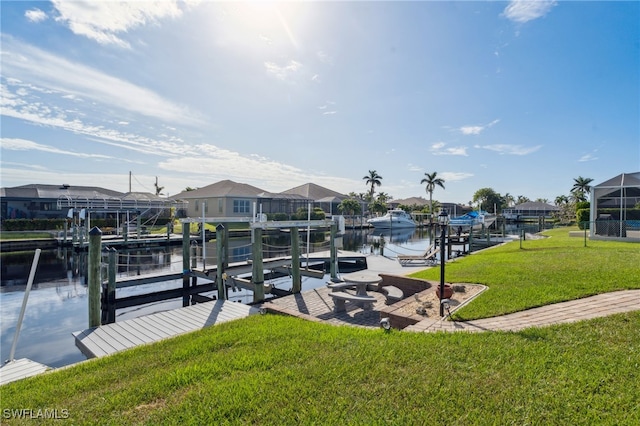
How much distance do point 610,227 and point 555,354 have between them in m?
19.5

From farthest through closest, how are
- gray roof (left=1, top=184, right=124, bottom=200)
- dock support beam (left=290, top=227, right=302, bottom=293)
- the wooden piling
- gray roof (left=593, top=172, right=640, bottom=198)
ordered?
gray roof (left=1, top=184, right=124, bottom=200), gray roof (left=593, top=172, right=640, bottom=198), dock support beam (left=290, top=227, right=302, bottom=293), the wooden piling

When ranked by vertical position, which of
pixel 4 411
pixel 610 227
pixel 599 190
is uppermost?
pixel 599 190

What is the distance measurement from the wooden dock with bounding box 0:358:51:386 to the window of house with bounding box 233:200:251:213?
36.8 meters

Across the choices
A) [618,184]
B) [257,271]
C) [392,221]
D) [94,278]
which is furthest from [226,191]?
[618,184]

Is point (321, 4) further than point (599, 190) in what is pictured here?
No

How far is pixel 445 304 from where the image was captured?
6621mm

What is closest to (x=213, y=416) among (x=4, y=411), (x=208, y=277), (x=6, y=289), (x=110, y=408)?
(x=110, y=408)

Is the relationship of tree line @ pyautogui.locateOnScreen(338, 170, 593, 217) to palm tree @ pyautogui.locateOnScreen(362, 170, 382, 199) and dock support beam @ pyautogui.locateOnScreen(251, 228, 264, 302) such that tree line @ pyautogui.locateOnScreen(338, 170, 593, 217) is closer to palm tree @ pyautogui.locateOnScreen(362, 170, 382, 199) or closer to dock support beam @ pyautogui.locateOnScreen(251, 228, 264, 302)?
palm tree @ pyautogui.locateOnScreen(362, 170, 382, 199)

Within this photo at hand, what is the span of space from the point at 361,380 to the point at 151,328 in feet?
16.9

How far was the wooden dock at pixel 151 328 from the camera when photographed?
6.26 meters

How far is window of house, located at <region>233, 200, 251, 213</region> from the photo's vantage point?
41.8 metres

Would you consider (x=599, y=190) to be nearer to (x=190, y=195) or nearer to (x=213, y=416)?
(x=213, y=416)

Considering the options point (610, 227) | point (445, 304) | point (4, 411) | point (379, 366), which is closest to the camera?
point (4, 411)

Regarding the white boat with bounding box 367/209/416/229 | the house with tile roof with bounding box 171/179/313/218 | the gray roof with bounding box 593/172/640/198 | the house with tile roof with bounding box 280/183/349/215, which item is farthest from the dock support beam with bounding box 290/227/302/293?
the house with tile roof with bounding box 280/183/349/215
